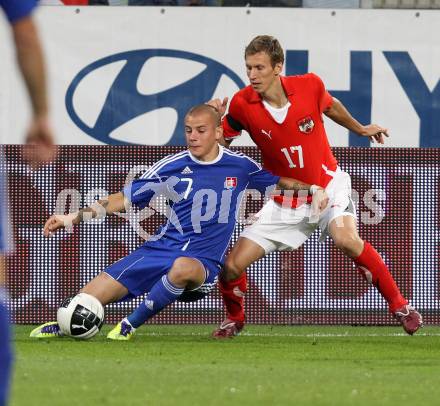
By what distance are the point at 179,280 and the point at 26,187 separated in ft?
9.49

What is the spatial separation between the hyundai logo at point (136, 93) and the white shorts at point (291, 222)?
3265 millimetres

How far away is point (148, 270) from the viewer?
346 inches

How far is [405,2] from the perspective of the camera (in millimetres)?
12727

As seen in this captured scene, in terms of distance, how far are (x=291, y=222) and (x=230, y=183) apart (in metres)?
0.61

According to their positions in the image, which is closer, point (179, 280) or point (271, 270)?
point (179, 280)

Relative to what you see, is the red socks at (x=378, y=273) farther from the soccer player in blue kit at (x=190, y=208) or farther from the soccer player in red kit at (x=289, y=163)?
the soccer player in blue kit at (x=190, y=208)

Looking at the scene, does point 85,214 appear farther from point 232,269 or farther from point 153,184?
point 232,269

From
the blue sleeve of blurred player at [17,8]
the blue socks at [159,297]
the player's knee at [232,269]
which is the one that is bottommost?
the blue socks at [159,297]

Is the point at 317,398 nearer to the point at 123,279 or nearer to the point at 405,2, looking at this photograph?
the point at 123,279

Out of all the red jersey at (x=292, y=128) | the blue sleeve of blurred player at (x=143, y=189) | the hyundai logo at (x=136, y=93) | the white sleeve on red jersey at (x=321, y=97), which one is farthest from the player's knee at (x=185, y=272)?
the hyundai logo at (x=136, y=93)

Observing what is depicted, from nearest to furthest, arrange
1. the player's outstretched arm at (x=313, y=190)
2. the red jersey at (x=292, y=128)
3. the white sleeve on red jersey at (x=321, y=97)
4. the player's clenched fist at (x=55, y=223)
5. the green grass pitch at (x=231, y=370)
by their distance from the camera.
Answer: the green grass pitch at (x=231, y=370)
the player's clenched fist at (x=55, y=223)
the player's outstretched arm at (x=313, y=190)
the red jersey at (x=292, y=128)
the white sleeve on red jersey at (x=321, y=97)

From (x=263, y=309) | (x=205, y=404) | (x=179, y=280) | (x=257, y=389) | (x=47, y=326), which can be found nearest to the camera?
(x=205, y=404)

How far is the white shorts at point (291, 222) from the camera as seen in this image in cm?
912

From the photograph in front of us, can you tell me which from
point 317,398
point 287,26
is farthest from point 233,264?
point 287,26
